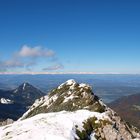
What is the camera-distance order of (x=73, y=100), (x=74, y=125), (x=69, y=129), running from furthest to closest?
(x=73, y=100) → (x=74, y=125) → (x=69, y=129)

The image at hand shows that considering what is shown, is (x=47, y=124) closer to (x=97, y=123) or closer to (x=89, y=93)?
(x=97, y=123)

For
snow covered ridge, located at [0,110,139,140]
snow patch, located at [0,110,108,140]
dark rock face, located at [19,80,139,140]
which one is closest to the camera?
Result: snow patch, located at [0,110,108,140]

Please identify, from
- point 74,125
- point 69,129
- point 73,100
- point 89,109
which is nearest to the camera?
point 69,129

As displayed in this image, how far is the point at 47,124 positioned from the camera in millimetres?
53125

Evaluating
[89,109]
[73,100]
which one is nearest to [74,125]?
[89,109]

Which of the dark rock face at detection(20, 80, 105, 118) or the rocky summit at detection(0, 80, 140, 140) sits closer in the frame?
the rocky summit at detection(0, 80, 140, 140)

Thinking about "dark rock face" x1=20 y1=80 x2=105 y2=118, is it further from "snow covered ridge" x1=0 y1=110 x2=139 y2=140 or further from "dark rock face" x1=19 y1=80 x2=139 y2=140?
"snow covered ridge" x1=0 y1=110 x2=139 y2=140

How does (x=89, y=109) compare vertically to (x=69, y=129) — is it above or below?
above

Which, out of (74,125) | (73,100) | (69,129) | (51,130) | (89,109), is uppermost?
(73,100)

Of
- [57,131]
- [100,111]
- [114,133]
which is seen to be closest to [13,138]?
[57,131]

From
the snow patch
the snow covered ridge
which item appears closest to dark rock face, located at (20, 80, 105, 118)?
the snow covered ridge

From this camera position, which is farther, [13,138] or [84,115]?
[84,115]

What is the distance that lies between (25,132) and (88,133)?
42.9 feet

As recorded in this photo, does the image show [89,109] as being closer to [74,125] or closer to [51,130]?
[74,125]
